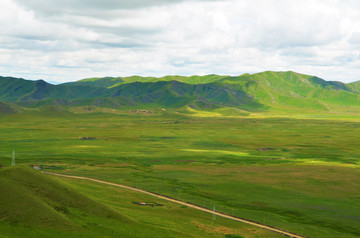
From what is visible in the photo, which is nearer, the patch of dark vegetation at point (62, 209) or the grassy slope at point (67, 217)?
the grassy slope at point (67, 217)

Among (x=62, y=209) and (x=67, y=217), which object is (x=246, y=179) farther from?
(x=67, y=217)

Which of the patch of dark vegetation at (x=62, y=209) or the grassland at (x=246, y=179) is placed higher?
the patch of dark vegetation at (x=62, y=209)

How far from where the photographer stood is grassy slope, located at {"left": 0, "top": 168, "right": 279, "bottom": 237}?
67.9 metres

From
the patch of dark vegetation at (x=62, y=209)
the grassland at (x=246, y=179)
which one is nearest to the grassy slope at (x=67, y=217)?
the patch of dark vegetation at (x=62, y=209)

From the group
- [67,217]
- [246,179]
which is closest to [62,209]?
[67,217]

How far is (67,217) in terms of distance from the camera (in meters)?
73.6

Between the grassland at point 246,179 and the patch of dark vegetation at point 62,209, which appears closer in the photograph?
the patch of dark vegetation at point 62,209

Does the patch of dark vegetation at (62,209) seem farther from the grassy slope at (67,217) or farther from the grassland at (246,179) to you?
the grassland at (246,179)

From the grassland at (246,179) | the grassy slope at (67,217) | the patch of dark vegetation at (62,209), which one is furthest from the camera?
the grassland at (246,179)

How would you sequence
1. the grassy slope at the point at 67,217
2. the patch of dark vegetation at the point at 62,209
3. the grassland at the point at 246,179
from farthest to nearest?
the grassland at the point at 246,179 → the patch of dark vegetation at the point at 62,209 → the grassy slope at the point at 67,217

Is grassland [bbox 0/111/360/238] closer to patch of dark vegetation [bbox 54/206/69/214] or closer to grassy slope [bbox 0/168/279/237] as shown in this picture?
grassy slope [bbox 0/168/279/237]

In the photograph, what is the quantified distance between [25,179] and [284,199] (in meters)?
74.0

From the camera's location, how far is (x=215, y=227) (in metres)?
83.7

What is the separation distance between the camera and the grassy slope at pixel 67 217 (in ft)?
223
